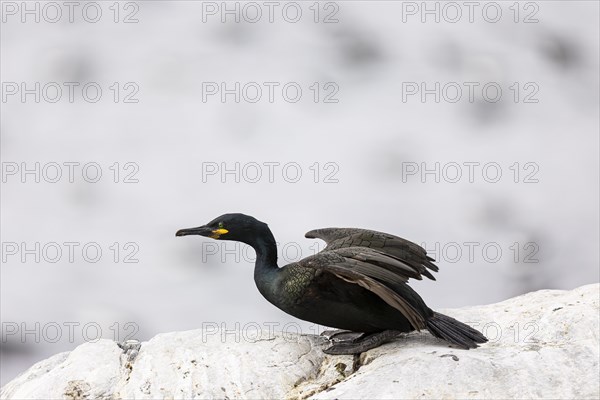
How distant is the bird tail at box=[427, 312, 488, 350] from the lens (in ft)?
24.9

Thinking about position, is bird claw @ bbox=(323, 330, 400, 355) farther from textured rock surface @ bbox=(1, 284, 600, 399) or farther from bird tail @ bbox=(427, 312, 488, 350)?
bird tail @ bbox=(427, 312, 488, 350)

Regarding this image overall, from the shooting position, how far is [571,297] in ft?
27.5

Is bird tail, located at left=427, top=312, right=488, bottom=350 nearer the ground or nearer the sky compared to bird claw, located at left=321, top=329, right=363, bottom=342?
nearer the sky

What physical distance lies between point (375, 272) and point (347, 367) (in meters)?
0.75

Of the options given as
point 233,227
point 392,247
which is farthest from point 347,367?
point 233,227

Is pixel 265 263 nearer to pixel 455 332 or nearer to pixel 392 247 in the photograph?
pixel 392 247

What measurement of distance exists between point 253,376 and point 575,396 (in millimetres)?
2169

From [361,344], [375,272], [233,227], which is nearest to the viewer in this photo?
[375,272]

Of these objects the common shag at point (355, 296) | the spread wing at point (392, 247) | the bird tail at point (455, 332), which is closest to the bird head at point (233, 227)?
the common shag at point (355, 296)

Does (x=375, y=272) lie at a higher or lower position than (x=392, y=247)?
lower

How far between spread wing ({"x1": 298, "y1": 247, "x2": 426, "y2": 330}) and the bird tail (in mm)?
150

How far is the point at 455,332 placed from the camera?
305 inches

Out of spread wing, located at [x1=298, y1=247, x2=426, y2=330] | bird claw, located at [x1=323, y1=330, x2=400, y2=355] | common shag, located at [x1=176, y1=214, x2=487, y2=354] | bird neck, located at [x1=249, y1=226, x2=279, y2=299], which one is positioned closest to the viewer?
spread wing, located at [x1=298, y1=247, x2=426, y2=330]

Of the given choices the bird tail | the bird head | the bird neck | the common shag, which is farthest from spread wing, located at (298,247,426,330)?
the bird head
